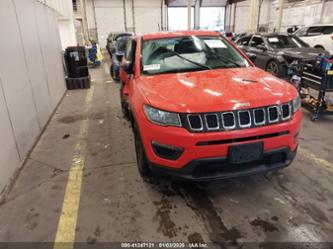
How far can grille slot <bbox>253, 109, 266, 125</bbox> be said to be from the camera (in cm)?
213

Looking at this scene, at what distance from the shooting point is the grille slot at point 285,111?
224 centimetres

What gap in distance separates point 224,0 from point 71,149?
26.1 m

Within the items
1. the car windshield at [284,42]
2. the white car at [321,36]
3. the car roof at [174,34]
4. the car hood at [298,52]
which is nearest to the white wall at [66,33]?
the car windshield at [284,42]

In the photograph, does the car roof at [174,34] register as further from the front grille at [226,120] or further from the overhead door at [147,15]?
the overhead door at [147,15]

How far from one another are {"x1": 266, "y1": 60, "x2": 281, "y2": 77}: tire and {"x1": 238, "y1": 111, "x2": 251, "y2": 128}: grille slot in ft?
18.1

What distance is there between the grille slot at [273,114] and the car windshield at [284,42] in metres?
6.21

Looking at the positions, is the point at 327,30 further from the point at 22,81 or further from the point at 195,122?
the point at 22,81

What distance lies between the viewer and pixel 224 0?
25.4 metres

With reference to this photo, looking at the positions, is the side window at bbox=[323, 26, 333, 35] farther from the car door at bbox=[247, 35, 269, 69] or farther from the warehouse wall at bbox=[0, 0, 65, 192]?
the warehouse wall at bbox=[0, 0, 65, 192]

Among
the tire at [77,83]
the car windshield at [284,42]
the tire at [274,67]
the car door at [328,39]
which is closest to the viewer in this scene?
the tire at [274,67]

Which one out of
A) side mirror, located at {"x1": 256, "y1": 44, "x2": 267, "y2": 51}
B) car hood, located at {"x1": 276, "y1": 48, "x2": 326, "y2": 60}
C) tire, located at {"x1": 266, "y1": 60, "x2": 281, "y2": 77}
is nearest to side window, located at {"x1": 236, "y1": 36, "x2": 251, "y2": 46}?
side mirror, located at {"x1": 256, "y1": 44, "x2": 267, "y2": 51}

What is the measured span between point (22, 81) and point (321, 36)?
11.8 m

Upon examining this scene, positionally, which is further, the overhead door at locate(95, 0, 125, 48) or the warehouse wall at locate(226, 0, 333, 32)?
the overhead door at locate(95, 0, 125, 48)

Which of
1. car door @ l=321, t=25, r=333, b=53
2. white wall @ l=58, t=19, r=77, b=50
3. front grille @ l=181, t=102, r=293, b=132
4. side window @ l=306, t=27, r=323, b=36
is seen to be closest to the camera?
front grille @ l=181, t=102, r=293, b=132
